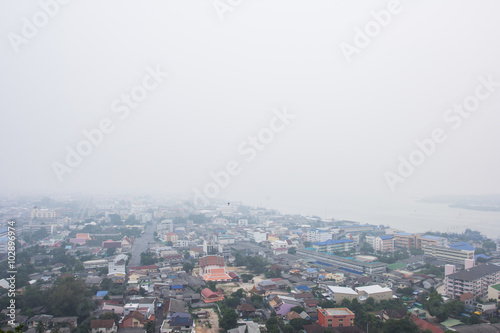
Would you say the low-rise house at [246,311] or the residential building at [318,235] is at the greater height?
the residential building at [318,235]

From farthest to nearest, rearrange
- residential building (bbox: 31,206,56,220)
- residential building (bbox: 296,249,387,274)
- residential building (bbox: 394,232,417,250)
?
1. residential building (bbox: 31,206,56,220)
2. residential building (bbox: 394,232,417,250)
3. residential building (bbox: 296,249,387,274)

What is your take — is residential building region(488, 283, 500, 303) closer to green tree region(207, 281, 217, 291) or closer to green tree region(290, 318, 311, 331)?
green tree region(290, 318, 311, 331)

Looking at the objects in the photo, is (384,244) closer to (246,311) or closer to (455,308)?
(455,308)

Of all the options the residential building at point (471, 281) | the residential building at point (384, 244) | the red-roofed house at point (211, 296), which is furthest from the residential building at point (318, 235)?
the red-roofed house at point (211, 296)

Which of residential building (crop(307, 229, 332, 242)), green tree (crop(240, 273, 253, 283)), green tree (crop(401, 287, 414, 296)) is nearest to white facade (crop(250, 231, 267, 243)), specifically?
residential building (crop(307, 229, 332, 242))

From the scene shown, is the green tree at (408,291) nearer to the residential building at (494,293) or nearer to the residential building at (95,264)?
the residential building at (494,293)

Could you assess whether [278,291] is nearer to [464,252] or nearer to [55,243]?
[464,252]

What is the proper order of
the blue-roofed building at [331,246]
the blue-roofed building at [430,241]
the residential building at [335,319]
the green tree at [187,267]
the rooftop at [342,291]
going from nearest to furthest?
the residential building at [335,319]
the rooftop at [342,291]
the green tree at [187,267]
the blue-roofed building at [430,241]
the blue-roofed building at [331,246]
